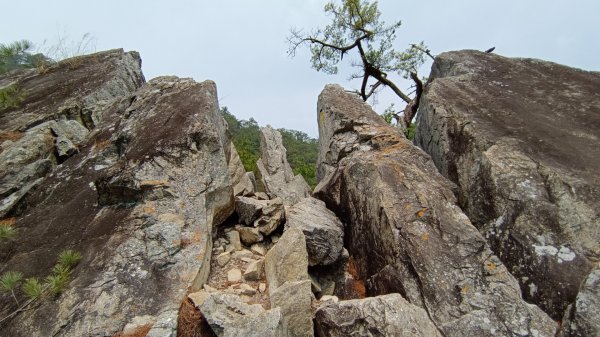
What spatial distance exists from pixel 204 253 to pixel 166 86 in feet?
17.4

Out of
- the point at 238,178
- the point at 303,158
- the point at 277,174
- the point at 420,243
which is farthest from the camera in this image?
the point at 303,158

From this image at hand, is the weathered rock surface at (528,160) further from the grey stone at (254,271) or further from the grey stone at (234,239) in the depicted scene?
the grey stone at (234,239)

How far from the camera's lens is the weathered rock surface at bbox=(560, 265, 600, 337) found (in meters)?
4.03

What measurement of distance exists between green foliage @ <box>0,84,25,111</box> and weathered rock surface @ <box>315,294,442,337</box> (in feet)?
33.7

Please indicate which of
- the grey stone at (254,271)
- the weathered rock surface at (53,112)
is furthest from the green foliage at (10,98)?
the grey stone at (254,271)

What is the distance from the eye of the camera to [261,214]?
700cm

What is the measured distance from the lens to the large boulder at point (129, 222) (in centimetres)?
452

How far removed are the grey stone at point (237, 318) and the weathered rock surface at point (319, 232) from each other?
173 centimetres

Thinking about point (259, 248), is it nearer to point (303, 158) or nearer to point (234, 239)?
point (234, 239)

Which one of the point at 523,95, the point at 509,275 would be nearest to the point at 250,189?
the point at 509,275

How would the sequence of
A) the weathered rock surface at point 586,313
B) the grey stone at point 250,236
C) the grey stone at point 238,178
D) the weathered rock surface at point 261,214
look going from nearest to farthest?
the weathered rock surface at point 586,313 → the grey stone at point 250,236 → the weathered rock surface at point 261,214 → the grey stone at point 238,178

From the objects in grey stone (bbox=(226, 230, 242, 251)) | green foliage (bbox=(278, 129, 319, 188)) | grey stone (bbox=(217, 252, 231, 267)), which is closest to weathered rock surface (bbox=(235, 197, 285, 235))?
grey stone (bbox=(226, 230, 242, 251))

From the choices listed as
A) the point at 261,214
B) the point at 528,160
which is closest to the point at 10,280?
the point at 261,214

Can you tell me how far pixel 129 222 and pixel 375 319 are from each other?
3.60m
